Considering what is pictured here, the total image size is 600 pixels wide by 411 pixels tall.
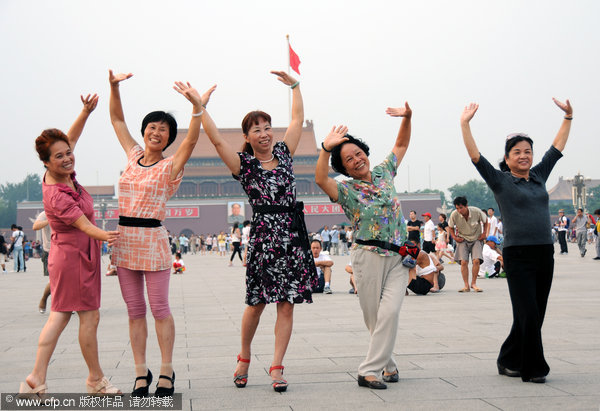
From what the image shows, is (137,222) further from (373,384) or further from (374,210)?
(373,384)

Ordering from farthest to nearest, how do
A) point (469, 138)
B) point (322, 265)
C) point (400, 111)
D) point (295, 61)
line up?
1. point (295, 61)
2. point (322, 265)
3. point (400, 111)
4. point (469, 138)

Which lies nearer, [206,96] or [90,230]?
[90,230]

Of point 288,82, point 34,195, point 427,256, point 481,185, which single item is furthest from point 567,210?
point 288,82

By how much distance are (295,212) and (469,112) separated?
3.98ft

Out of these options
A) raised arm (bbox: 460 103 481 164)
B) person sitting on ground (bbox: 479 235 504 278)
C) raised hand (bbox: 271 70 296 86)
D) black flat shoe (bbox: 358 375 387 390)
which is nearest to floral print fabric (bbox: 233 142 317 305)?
black flat shoe (bbox: 358 375 387 390)

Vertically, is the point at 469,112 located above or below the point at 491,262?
above

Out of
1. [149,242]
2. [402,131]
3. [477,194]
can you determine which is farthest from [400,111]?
[477,194]

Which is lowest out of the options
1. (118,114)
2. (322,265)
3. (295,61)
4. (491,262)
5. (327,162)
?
(491,262)

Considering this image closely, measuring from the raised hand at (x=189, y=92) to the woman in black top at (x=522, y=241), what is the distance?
1.54 meters

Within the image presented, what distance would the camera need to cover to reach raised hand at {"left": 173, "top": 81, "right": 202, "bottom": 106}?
12.4ft

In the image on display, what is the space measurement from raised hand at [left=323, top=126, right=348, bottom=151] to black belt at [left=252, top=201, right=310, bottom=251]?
0.38 meters

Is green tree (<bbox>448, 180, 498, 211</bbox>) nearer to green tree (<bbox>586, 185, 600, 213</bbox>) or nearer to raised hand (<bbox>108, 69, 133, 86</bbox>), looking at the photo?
green tree (<bbox>586, 185, 600, 213</bbox>)

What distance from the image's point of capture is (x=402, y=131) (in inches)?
173

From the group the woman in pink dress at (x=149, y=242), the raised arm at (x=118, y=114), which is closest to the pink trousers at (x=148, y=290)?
the woman in pink dress at (x=149, y=242)
